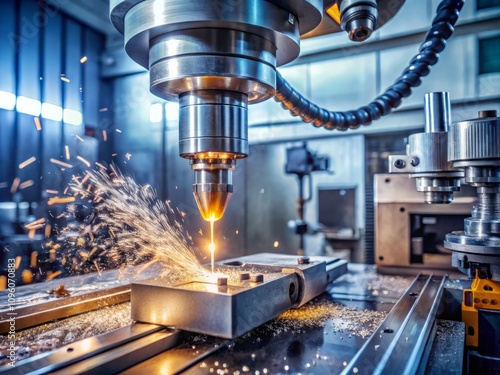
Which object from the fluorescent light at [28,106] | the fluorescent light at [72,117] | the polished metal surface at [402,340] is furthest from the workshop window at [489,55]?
the fluorescent light at [28,106]

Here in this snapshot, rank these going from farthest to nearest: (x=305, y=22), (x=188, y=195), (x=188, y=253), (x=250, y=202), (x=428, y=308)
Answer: (x=250, y=202) < (x=188, y=195) < (x=188, y=253) < (x=428, y=308) < (x=305, y=22)

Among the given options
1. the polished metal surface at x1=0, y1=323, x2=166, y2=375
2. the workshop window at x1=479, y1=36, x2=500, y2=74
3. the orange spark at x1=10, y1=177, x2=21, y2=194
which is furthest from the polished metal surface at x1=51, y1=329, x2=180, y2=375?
the orange spark at x1=10, y1=177, x2=21, y2=194

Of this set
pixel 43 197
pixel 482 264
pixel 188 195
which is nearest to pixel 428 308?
pixel 482 264

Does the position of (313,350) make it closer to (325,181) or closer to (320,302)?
(320,302)

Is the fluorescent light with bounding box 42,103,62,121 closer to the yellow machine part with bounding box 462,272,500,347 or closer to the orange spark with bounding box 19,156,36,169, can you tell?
the orange spark with bounding box 19,156,36,169

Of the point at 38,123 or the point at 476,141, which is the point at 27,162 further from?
the point at 476,141

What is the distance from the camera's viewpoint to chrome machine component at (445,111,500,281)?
78cm

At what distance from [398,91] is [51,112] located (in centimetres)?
280

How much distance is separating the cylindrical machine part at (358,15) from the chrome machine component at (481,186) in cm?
29

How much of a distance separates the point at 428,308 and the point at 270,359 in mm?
419

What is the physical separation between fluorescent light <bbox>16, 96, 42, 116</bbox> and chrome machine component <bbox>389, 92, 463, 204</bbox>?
2.76m

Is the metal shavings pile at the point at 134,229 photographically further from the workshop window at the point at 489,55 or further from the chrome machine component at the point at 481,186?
the workshop window at the point at 489,55

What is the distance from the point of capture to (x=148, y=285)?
2.17 feet

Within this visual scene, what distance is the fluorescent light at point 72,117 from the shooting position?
123 inches
